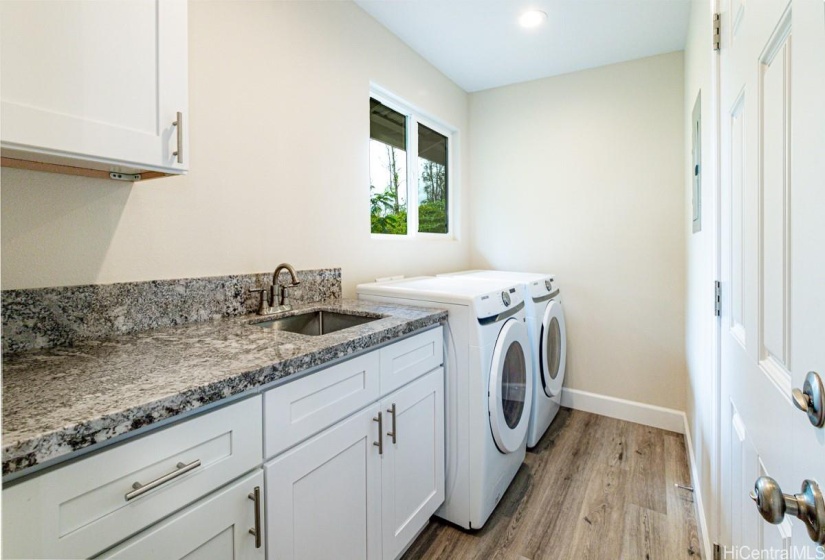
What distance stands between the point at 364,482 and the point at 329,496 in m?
0.16

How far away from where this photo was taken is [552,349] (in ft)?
8.13

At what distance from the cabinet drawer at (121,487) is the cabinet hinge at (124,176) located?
82 centimetres

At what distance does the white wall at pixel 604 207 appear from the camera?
103 inches

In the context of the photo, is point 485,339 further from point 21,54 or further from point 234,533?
point 21,54

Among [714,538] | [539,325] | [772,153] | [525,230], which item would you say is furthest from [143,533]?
[525,230]

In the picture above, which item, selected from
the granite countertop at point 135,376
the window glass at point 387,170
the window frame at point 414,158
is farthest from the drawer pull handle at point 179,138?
the window glass at point 387,170

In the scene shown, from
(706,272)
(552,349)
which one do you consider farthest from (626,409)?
(706,272)

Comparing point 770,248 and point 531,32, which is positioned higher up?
point 531,32

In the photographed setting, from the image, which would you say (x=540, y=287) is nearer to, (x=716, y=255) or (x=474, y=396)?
(x=474, y=396)

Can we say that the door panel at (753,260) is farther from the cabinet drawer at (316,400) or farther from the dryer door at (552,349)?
the dryer door at (552,349)

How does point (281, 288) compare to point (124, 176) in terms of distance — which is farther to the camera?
point (281, 288)

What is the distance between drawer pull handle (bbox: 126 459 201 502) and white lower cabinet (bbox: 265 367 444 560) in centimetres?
20

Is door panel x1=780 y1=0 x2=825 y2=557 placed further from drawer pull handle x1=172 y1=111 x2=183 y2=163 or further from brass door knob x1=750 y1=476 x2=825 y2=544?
drawer pull handle x1=172 y1=111 x2=183 y2=163

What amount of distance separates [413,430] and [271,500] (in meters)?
0.64
